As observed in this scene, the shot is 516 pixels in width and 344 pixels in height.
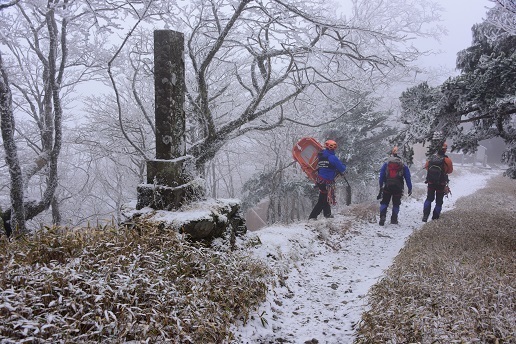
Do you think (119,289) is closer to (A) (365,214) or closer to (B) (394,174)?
(B) (394,174)

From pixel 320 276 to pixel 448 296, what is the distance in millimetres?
2326

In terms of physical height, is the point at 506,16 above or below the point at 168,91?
above

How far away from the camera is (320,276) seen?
543cm

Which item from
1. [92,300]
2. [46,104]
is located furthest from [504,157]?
[46,104]

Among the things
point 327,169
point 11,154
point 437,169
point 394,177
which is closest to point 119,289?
point 11,154

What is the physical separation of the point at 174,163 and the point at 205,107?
1.57 metres

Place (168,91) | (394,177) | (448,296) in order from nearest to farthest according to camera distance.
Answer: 1. (448,296)
2. (168,91)
3. (394,177)

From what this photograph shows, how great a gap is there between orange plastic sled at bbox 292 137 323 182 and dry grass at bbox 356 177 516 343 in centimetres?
481

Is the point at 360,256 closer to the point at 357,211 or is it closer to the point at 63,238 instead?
the point at 357,211

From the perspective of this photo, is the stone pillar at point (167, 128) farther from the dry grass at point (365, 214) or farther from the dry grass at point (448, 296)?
the dry grass at point (365, 214)

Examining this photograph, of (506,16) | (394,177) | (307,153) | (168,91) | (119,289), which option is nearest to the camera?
(119,289)

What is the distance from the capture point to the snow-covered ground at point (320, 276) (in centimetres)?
366

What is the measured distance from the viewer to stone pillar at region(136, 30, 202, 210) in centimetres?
476

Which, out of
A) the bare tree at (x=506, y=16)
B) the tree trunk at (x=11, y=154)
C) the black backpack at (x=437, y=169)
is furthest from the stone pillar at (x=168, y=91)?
the black backpack at (x=437, y=169)
